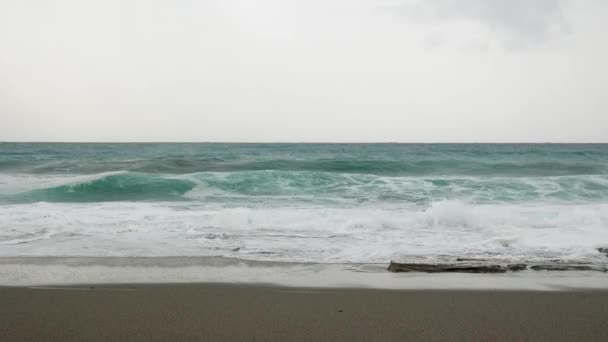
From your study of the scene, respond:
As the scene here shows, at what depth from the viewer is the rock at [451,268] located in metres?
5.12

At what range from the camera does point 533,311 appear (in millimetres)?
3691

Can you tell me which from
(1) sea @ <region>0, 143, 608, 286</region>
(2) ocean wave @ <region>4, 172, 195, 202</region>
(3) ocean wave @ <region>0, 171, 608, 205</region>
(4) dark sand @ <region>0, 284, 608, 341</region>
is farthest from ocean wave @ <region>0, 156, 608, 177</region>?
(4) dark sand @ <region>0, 284, 608, 341</region>

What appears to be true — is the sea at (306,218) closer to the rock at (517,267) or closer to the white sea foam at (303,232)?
the white sea foam at (303,232)

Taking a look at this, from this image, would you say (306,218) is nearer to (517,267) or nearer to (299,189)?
(517,267)

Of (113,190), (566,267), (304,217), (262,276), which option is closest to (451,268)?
(566,267)

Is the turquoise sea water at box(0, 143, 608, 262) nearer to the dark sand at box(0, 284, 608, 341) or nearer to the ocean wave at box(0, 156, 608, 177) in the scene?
the dark sand at box(0, 284, 608, 341)

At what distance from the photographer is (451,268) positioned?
16.9 ft

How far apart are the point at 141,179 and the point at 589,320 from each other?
16787 mm

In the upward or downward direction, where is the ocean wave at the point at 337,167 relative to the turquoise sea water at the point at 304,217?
upward

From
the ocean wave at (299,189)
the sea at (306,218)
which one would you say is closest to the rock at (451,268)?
the sea at (306,218)

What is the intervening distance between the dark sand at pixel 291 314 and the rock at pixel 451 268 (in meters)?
0.85

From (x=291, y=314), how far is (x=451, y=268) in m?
2.26

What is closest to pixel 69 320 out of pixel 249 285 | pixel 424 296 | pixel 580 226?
pixel 249 285

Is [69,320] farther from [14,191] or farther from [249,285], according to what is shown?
[14,191]
